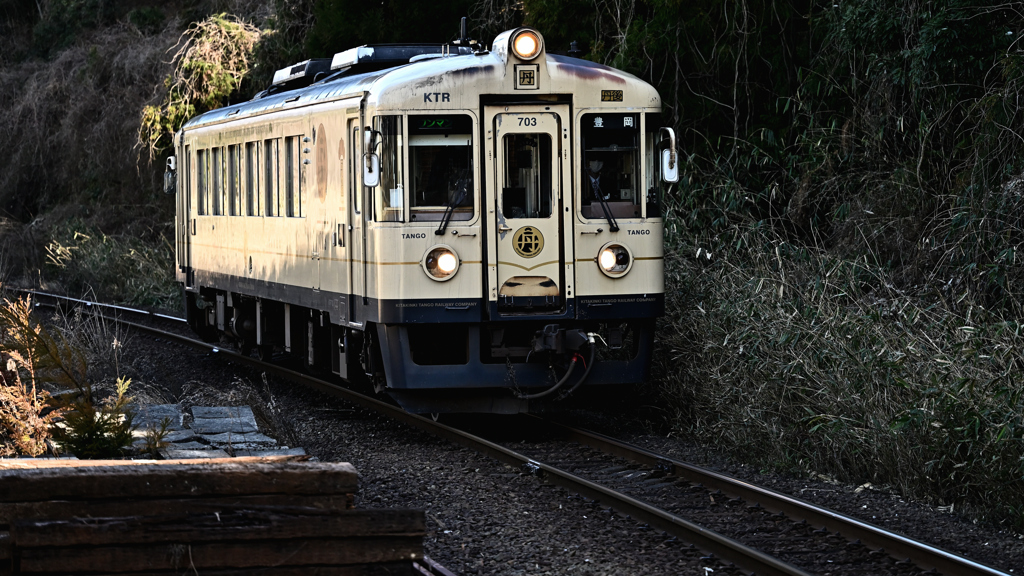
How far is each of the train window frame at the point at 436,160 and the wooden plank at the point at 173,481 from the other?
4.65m

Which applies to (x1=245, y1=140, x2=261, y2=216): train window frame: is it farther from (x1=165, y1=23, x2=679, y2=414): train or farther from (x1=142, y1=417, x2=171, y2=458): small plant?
(x1=142, y1=417, x2=171, y2=458): small plant

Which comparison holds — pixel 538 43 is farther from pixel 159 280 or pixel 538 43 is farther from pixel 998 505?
pixel 159 280

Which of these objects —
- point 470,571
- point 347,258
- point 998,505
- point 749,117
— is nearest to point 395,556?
point 470,571

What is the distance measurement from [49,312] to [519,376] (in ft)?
43.8

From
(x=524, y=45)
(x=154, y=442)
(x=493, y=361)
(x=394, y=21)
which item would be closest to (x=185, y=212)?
(x=394, y=21)

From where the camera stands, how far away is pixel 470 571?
695cm

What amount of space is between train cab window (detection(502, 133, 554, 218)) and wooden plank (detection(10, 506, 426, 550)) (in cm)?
502

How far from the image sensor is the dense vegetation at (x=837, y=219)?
28.2ft

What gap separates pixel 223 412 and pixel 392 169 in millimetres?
2454

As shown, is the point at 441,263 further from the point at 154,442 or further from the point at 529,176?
the point at 154,442

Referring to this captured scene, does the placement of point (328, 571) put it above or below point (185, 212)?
below

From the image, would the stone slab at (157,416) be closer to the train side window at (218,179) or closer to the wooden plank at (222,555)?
the wooden plank at (222,555)

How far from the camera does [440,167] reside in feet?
34.5

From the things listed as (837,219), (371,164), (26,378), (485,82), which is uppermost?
(485,82)
